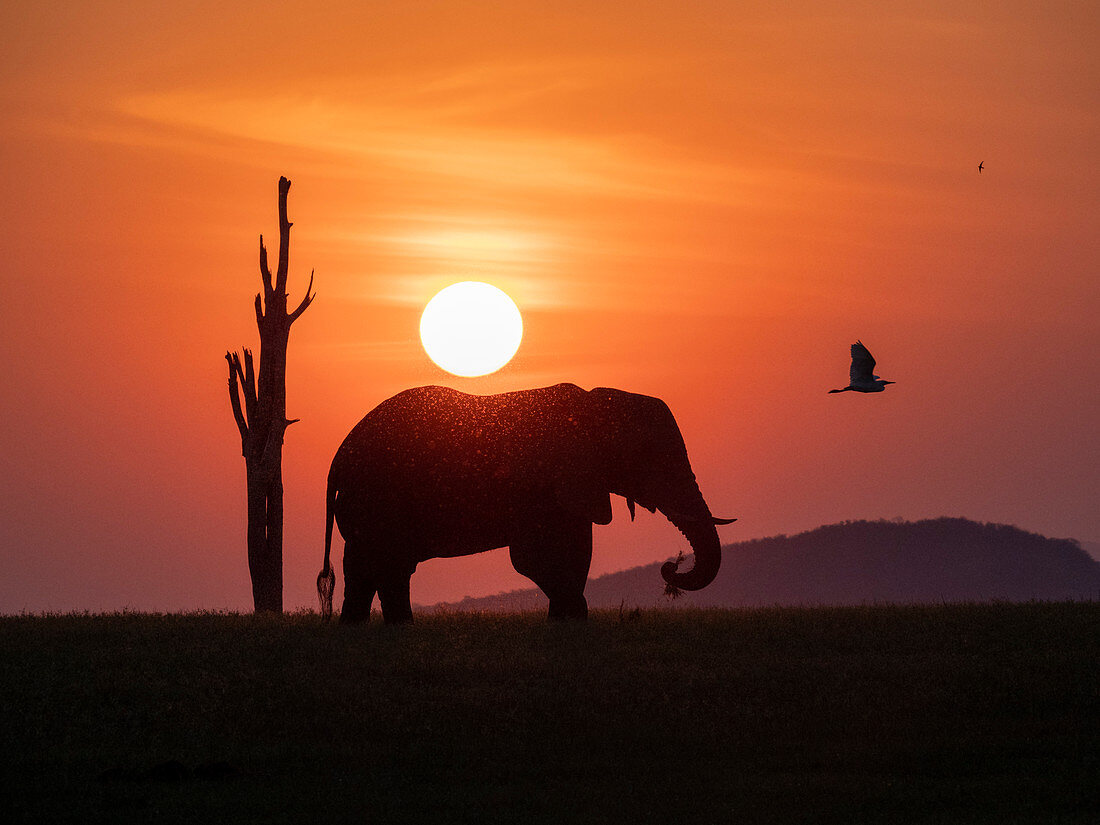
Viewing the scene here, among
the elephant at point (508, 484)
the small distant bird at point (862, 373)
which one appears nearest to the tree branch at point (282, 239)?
the elephant at point (508, 484)

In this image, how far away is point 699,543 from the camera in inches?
894

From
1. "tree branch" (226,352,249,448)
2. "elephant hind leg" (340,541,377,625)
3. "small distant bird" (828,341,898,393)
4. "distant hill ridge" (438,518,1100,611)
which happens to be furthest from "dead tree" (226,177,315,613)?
"distant hill ridge" (438,518,1100,611)

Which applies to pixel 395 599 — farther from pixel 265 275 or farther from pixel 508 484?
pixel 265 275

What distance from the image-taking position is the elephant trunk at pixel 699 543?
2269 cm

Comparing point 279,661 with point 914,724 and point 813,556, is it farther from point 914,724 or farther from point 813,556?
point 813,556

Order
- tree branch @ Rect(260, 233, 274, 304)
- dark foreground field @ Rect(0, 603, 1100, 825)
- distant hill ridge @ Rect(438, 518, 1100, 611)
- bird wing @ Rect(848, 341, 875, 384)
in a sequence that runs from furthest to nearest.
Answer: distant hill ridge @ Rect(438, 518, 1100, 611), tree branch @ Rect(260, 233, 274, 304), bird wing @ Rect(848, 341, 875, 384), dark foreground field @ Rect(0, 603, 1100, 825)

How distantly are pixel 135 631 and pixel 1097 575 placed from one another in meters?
141

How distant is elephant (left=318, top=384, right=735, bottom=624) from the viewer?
21453mm

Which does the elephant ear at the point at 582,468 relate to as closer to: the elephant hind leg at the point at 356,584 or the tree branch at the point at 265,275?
the elephant hind leg at the point at 356,584

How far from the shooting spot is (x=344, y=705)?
15984mm

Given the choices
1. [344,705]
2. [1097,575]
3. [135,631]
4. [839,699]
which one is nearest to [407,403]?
[135,631]

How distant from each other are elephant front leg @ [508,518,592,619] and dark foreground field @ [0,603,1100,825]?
82 centimetres

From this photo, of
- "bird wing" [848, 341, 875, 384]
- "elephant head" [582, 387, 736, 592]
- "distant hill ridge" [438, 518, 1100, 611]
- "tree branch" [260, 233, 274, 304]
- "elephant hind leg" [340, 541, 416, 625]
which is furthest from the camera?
"distant hill ridge" [438, 518, 1100, 611]

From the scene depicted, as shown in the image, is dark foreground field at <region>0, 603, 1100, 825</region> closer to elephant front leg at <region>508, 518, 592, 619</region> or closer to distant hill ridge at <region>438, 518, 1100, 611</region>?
elephant front leg at <region>508, 518, 592, 619</region>
